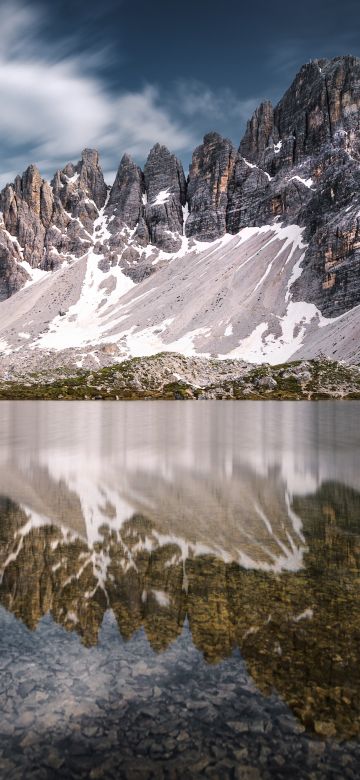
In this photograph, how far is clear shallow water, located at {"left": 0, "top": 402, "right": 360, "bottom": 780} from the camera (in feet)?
22.3

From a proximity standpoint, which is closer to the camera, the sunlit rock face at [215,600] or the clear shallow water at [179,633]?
the clear shallow water at [179,633]

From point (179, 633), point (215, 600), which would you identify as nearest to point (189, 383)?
point (215, 600)

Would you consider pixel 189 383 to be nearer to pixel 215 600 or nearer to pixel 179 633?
pixel 215 600

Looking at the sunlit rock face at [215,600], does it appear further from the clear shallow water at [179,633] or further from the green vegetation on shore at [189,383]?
the green vegetation on shore at [189,383]

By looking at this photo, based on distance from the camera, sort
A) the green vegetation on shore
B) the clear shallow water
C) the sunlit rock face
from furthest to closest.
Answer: the green vegetation on shore, the sunlit rock face, the clear shallow water

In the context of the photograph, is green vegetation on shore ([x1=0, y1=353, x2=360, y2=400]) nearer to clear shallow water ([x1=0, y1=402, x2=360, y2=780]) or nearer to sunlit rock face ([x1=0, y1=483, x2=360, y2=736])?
clear shallow water ([x1=0, y1=402, x2=360, y2=780])

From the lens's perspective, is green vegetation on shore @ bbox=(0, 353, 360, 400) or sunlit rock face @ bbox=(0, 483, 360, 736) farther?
green vegetation on shore @ bbox=(0, 353, 360, 400)

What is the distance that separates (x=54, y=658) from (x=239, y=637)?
3.40 meters

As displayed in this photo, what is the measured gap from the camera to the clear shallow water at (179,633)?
680cm

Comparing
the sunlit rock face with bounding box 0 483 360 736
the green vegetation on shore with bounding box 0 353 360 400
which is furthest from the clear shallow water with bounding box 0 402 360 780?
the green vegetation on shore with bounding box 0 353 360 400

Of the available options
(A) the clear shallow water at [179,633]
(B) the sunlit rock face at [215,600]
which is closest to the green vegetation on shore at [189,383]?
(A) the clear shallow water at [179,633]

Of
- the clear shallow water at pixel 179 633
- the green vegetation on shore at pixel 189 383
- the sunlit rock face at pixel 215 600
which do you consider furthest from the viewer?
the green vegetation on shore at pixel 189 383

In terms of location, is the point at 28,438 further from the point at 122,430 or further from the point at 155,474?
the point at 155,474

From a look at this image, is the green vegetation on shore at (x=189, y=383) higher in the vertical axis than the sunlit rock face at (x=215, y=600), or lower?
higher
